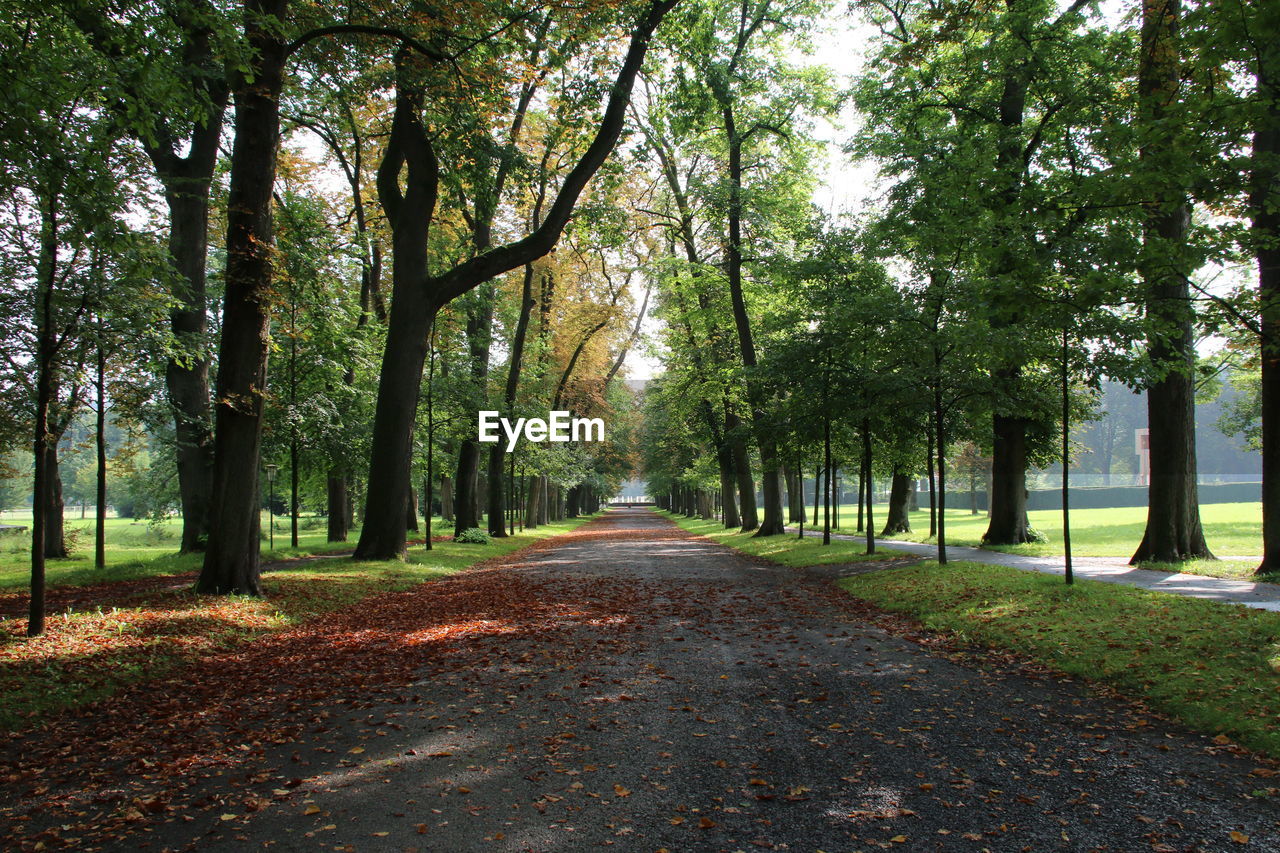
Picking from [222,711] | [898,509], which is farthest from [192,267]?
[898,509]

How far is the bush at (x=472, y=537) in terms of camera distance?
2458cm

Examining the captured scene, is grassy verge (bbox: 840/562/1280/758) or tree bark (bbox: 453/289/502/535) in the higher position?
tree bark (bbox: 453/289/502/535)

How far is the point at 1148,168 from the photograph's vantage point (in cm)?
704

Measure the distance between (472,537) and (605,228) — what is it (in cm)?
1150

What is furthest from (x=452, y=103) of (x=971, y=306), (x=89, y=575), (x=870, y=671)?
(x=870, y=671)

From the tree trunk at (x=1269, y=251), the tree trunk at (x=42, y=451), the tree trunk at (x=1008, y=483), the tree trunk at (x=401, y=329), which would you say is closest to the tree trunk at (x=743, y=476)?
the tree trunk at (x=1008, y=483)

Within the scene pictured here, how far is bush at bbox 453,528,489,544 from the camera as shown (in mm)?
24578

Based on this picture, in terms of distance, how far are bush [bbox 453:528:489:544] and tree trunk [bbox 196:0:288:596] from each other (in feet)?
45.2

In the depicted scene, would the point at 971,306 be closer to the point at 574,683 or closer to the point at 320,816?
the point at 574,683

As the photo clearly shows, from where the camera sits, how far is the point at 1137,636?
748 cm

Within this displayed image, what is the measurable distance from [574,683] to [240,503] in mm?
6538

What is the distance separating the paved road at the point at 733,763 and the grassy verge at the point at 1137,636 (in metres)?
0.42

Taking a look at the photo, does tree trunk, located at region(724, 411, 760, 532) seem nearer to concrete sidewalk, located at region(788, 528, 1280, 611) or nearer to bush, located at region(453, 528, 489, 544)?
bush, located at region(453, 528, 489, 544)

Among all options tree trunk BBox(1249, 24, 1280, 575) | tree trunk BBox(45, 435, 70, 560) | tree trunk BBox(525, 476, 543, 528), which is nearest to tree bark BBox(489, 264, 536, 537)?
tree trunk BBox(525, 476, 543, 528)
